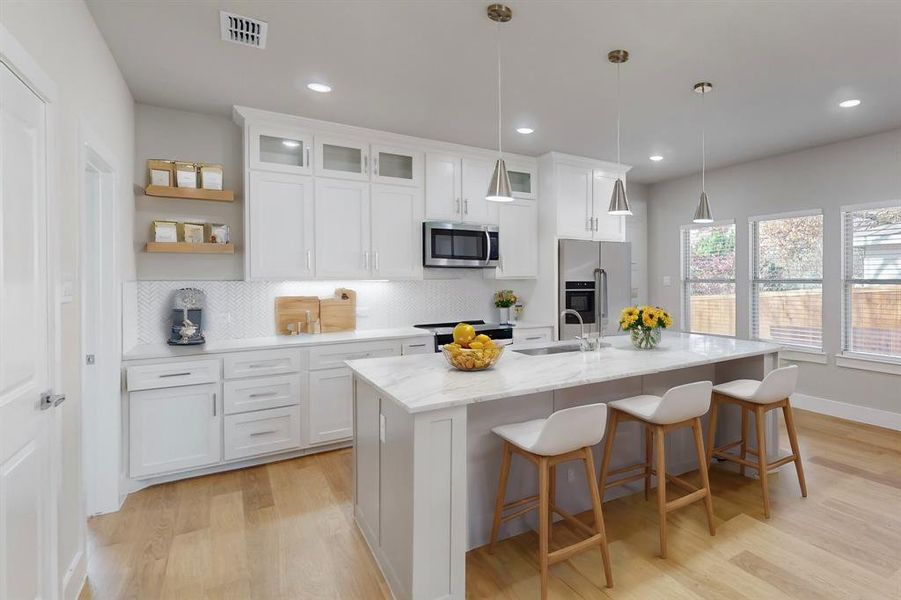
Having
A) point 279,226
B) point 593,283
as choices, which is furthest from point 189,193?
point 593,283

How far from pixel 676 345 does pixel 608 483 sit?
111cm

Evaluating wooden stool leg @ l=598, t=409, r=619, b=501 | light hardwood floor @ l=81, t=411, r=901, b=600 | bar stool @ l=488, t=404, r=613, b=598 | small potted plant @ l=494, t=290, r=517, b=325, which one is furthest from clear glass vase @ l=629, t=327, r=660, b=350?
small potted plant @ l=494, t=290, r=517, b=325

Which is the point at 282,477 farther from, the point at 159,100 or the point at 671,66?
the point at 671,66

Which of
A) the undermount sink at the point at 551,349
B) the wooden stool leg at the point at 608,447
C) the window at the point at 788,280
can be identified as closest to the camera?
the wooden stool leg at the point at 608,447

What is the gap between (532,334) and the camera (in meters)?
4.69

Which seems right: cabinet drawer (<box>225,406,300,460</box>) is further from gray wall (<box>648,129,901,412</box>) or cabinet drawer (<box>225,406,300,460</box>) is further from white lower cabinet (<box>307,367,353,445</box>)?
gray wall (<box>648,129,901,412</box>)

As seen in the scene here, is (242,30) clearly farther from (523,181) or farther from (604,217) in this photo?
(604,217)

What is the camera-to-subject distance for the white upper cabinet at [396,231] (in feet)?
13.4

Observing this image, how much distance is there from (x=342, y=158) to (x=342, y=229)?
614 mm

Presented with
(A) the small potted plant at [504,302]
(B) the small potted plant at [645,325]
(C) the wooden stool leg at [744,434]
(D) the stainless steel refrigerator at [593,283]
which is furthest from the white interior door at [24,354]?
(D) the stainless steel refrigerator at [593,283]

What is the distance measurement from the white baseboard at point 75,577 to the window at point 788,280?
6.06 m

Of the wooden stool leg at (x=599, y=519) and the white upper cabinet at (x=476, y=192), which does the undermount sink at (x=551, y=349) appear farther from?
the white upper cabinet at (x=476, y=192)

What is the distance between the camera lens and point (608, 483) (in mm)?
2746

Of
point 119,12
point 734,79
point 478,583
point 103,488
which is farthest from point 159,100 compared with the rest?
point 734,79
